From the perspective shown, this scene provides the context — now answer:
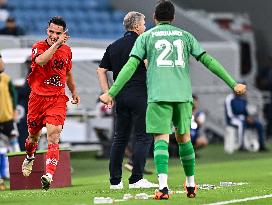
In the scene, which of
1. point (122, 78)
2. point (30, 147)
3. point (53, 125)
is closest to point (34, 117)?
point (53, 125)

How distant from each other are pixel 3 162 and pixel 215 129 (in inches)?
497

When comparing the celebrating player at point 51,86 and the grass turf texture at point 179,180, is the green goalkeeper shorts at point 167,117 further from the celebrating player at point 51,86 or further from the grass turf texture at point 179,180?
the celebrating player at point 51,86

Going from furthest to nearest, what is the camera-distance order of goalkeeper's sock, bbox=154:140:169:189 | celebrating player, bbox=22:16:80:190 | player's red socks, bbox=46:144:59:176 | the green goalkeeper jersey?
1. celebrating player, bbox=22:16:80:190
2. player's red socks, bbox=46:144:59:176
3. the green goalkeeper jersey
4. goalkeeper's sock, bbox=154:140:169:189

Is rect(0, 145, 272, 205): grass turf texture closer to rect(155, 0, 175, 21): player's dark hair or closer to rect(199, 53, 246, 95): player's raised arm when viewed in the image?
rect(199, 53, 246, 95): player's raised arm

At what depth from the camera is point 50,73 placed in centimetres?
1443

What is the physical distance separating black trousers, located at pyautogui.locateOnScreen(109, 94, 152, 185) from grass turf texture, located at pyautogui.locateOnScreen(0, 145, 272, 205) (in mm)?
259

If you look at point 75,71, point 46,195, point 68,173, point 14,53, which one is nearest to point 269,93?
point 75,71

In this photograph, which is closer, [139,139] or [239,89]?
[239,89]

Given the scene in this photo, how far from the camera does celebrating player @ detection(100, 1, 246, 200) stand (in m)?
12.7

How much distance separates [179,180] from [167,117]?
15.3ft

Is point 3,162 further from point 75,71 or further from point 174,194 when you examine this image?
point 75,71

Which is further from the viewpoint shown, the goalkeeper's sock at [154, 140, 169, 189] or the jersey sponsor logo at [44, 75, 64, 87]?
the jersey sponsor logo at [44, 75, 64, 87]

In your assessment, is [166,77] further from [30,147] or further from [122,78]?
[30,147]

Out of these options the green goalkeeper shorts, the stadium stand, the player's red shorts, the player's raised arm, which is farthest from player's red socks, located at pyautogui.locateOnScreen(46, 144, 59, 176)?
the stadium stand
